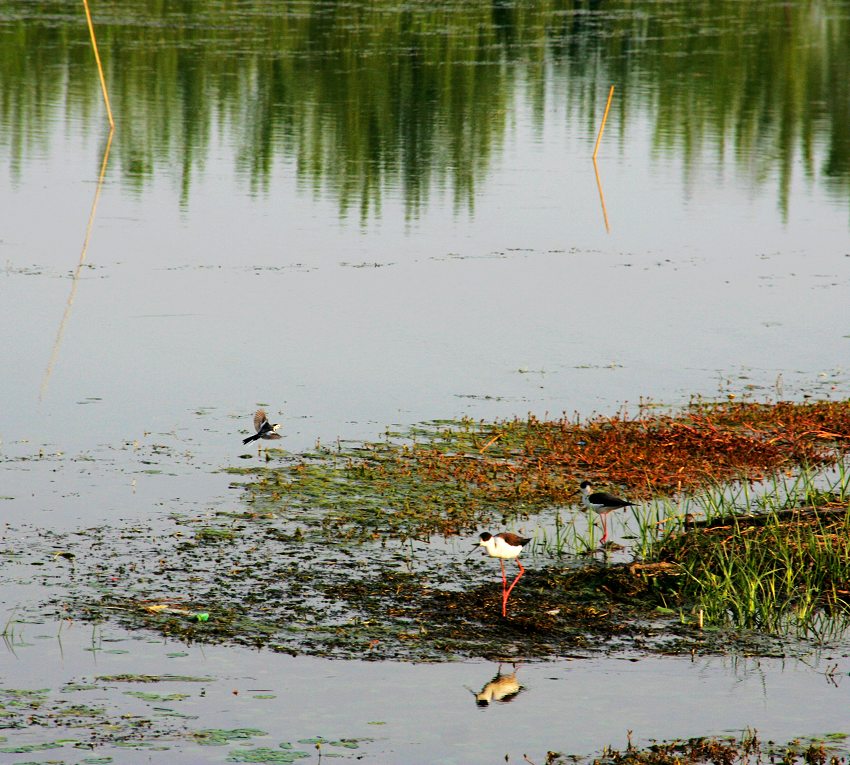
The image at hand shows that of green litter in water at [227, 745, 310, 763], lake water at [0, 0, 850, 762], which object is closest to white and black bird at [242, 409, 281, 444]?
lake water at [0, 0, 850, 762]

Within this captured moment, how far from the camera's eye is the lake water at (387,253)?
52.9 feet

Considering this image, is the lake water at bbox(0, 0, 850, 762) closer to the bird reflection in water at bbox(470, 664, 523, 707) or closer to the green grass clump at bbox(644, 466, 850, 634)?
the bird reflection in water at bbox(470, 664, 523, 707)

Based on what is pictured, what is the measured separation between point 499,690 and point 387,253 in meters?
16.0

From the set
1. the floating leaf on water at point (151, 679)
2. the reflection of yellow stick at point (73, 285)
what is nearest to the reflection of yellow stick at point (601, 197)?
the reflection of yellow stick at point (73, 285)

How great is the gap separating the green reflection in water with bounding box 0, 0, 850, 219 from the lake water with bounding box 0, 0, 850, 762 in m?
0.18

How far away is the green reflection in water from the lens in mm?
34281

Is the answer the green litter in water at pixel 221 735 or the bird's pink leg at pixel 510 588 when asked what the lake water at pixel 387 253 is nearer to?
the green litter in water at pixel 221 735

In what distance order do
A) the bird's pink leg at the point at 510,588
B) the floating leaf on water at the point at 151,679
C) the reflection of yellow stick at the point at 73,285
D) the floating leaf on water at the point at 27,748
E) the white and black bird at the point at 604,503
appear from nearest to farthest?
1. the floating leaf on water at the point at 27,748
2. the floating leaf on water at the point at 151,679
3. the bird's pink leg at the point at 510,588
4. the white and black bird at the point at 604,503
5. the reflection of yellow stick at the point at 73,285

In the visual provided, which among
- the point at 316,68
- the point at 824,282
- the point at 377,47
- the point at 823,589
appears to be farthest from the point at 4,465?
the point at 377,47

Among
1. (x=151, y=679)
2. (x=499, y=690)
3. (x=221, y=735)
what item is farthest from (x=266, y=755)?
(x=499, y=690)

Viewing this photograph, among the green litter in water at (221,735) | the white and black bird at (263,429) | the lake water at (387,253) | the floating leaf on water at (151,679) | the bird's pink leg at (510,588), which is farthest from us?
the lake water at (387,253)

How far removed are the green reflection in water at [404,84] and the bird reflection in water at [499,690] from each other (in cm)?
1929

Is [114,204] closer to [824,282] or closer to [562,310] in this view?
[562,310]

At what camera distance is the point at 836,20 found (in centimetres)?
6744
